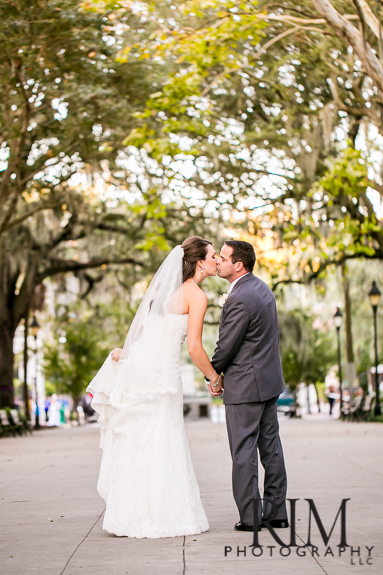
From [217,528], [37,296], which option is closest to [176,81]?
[217,528]

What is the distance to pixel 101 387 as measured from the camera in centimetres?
587

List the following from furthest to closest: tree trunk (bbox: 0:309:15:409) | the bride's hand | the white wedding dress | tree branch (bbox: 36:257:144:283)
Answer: tree branch (bbox: 36:257:144:283), tree trunk (bbox: 0:309:15:409), the bride's hand, the white wedding dress

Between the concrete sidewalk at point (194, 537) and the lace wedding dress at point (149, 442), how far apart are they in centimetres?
16

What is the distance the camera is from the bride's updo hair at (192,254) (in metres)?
5.70

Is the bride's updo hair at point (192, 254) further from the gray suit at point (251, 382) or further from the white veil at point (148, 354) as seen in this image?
the gray suit at point (251, 382)

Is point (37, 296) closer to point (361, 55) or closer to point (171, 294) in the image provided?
point (361, 55)

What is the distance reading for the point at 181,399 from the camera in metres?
5.54

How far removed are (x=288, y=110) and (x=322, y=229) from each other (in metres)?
4.30

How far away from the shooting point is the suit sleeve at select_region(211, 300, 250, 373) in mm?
5348

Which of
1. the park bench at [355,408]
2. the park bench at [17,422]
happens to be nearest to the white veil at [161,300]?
the park bench at [17,422]

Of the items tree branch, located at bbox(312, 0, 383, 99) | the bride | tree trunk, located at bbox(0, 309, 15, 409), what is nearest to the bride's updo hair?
the bride

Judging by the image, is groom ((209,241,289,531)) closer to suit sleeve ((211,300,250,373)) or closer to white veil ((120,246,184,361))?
suit sleeve ((211,300,250,373))

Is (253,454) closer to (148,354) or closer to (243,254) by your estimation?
(148,354)

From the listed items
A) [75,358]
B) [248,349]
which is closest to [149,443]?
[248,349]
